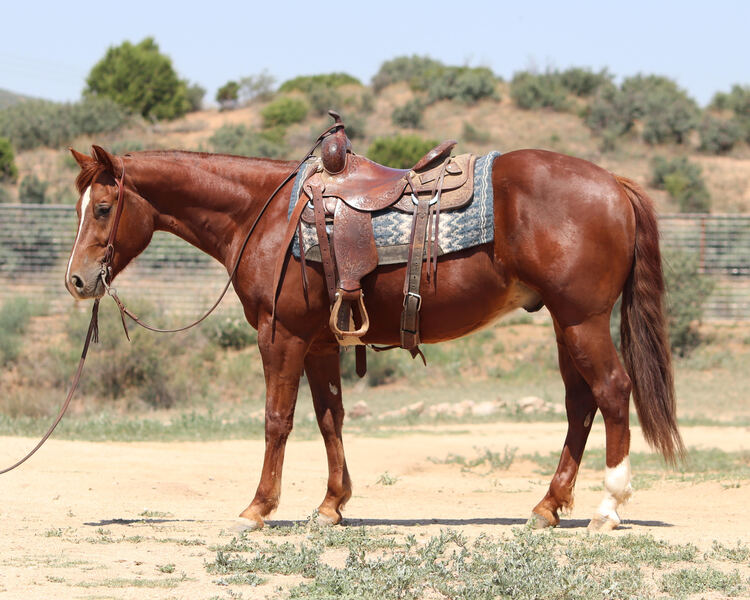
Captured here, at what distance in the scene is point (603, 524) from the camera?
630 cm

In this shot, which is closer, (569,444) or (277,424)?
(277,424)

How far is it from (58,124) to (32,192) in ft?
31.5

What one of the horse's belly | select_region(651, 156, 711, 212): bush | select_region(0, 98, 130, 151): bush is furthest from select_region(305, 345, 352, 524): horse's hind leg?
select_region(0, 98, 130, 151): bush

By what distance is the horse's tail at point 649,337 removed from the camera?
6.44 metres

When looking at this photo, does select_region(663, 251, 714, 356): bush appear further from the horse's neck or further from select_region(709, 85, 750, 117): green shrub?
select_region(709, 85, 750, 117): green shrub

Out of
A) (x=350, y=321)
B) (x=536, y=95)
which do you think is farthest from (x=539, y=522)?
(x=536, y=95)

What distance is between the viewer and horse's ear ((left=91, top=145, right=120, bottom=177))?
21.5 ft

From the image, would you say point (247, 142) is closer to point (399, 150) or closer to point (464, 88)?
point (399, 150)

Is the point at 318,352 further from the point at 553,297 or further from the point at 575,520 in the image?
the point at 575,520

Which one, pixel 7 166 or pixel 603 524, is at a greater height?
pixel 7 166

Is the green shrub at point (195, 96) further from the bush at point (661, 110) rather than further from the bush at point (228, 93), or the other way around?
the bush at point (661, 110)

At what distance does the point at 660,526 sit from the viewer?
6793mm

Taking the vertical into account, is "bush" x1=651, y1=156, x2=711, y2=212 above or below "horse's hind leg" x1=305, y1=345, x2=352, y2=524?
above

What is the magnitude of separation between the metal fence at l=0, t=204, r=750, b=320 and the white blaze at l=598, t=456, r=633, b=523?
17.3 m
